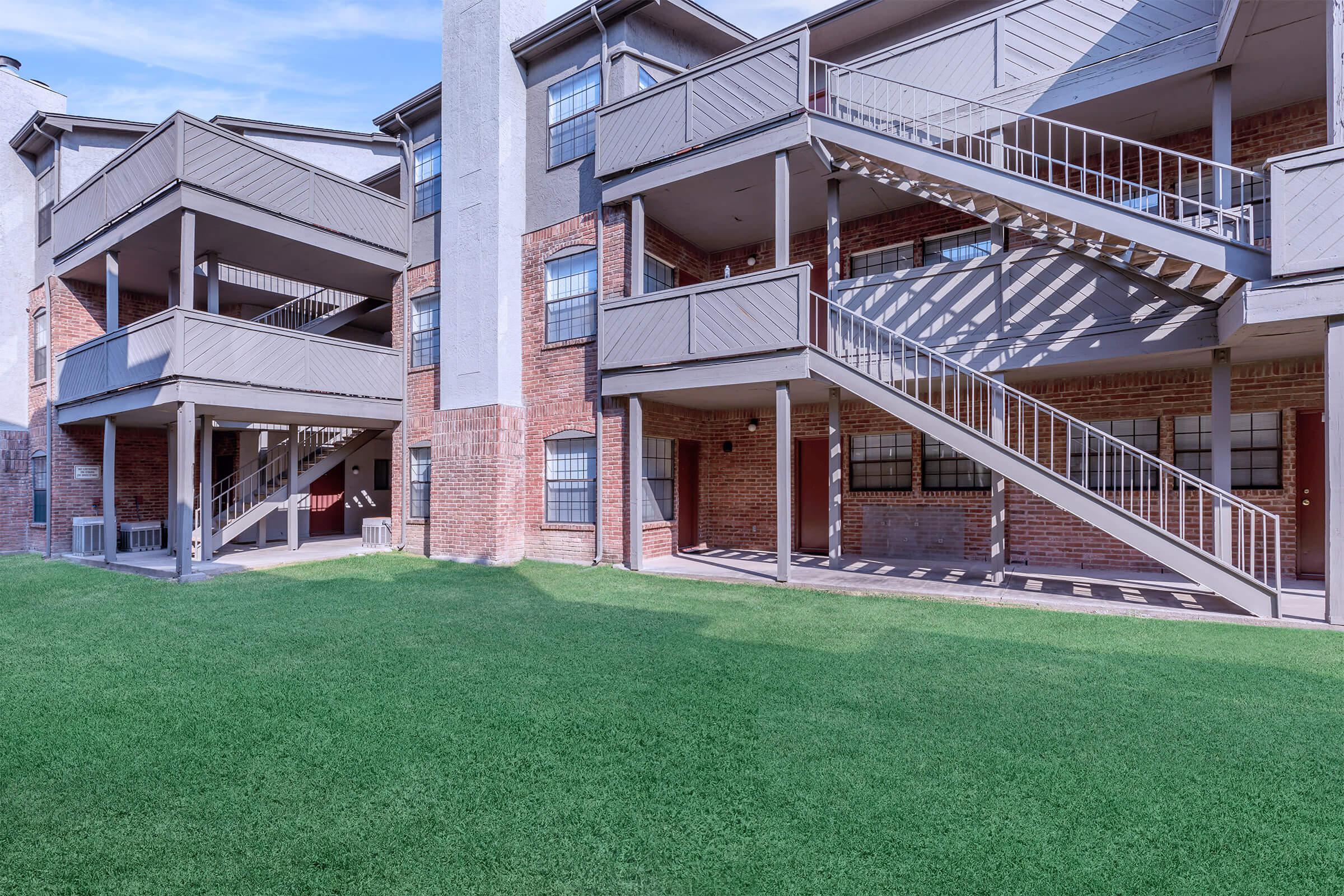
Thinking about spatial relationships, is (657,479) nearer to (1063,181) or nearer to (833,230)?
(833,230)

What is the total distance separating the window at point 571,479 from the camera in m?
12.5

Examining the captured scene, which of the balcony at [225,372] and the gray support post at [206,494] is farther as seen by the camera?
the gray support post at [206,494]

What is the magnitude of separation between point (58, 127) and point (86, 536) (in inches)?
358

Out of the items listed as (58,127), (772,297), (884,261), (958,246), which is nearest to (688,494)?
(772,297)

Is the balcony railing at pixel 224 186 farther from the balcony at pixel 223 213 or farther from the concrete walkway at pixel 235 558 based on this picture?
the concrete walkway at pixel 235 558

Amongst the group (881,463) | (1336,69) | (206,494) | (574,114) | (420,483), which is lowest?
(206,494)

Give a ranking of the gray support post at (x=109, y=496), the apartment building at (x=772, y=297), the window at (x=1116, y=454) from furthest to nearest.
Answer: the gray support post at (x=109, y=496), the window at (x=1116, y=454), the apartment building at (x=772, y=297)

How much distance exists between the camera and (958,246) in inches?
441

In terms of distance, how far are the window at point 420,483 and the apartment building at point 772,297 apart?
0.11 meters

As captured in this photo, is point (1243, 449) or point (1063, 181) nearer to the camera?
point (1243, 449)

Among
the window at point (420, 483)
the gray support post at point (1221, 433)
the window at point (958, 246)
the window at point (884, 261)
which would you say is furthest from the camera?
the window at point (420, 483)

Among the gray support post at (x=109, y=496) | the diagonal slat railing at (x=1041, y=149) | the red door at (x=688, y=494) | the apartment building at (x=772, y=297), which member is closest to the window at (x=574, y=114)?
the apartment building at (x=772, y=297)

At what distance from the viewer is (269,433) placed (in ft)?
55.2

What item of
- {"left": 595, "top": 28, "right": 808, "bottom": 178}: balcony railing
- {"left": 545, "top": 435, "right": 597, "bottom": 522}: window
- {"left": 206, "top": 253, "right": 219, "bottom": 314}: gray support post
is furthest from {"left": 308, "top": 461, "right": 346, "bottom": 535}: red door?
{"left": 595, "top": 28, "right": 808, "bottom": 178}: balcony railing
